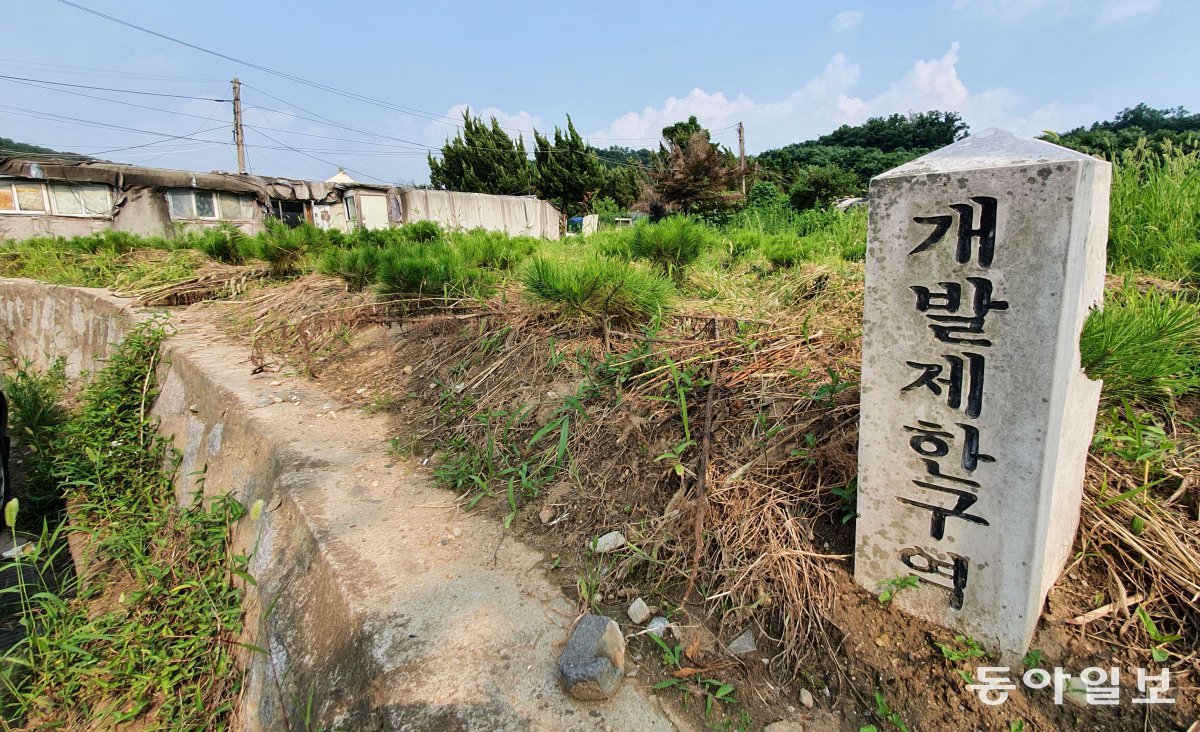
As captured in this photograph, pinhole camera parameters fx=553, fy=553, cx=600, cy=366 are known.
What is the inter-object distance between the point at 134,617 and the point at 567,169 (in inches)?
898

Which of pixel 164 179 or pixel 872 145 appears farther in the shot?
pixel 872 145

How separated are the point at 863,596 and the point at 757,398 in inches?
30.2

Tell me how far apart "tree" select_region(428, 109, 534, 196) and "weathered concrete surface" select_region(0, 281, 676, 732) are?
2154cm

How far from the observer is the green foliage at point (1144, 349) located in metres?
1.35

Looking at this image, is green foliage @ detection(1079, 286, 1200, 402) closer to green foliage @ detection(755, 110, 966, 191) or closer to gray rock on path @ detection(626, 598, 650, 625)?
gray rock on path @ detection(626, 598, 650, 625)

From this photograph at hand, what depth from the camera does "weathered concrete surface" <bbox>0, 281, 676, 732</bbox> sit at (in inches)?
→ 53.6

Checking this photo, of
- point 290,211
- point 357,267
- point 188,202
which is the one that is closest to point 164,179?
point 188,202

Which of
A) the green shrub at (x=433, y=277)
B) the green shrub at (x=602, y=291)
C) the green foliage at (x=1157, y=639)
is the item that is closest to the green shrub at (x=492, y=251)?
the green shrub at (x=433, y=277)

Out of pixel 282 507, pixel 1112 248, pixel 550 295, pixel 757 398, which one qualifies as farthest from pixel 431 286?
pixel 1112 248

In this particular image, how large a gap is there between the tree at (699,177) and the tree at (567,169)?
5.91 meters

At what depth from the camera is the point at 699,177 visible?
1692 cm

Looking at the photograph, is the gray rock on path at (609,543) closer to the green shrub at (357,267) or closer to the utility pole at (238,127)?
the green shrub at (357,267)

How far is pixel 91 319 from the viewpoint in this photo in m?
5.53

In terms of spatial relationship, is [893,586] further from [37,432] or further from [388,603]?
[37,432]
